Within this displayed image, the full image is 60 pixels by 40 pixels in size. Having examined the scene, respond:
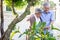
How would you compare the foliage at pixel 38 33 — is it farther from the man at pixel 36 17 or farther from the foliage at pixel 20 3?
the foliage at pixel 20 3

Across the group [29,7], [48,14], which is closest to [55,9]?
[48,14]

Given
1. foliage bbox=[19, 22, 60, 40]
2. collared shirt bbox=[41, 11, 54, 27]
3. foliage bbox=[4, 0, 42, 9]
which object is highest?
foliage bbox=[4, 0, 42, 9]

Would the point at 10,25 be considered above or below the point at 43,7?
below

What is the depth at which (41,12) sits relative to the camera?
1.43 metres

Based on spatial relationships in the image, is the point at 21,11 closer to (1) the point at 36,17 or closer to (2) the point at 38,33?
(1) the point at 36,17

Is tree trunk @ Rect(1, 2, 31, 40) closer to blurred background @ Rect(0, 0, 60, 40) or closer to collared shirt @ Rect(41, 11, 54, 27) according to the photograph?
blurred background @ Rect(0, 0, 60, 40)

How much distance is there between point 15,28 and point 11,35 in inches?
3.1

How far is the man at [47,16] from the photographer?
1426 millimetres

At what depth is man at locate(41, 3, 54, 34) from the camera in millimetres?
1426

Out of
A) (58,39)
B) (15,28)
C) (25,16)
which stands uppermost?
(25,16)

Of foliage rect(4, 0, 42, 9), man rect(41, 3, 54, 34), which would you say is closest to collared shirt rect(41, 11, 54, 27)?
man rect(41, 3, 54, 34)

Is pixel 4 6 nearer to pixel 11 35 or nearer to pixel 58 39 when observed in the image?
pixel 11 35

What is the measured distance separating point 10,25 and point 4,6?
191mm

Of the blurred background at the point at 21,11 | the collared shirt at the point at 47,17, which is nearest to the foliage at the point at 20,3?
the blurred background at the point at 21,11
